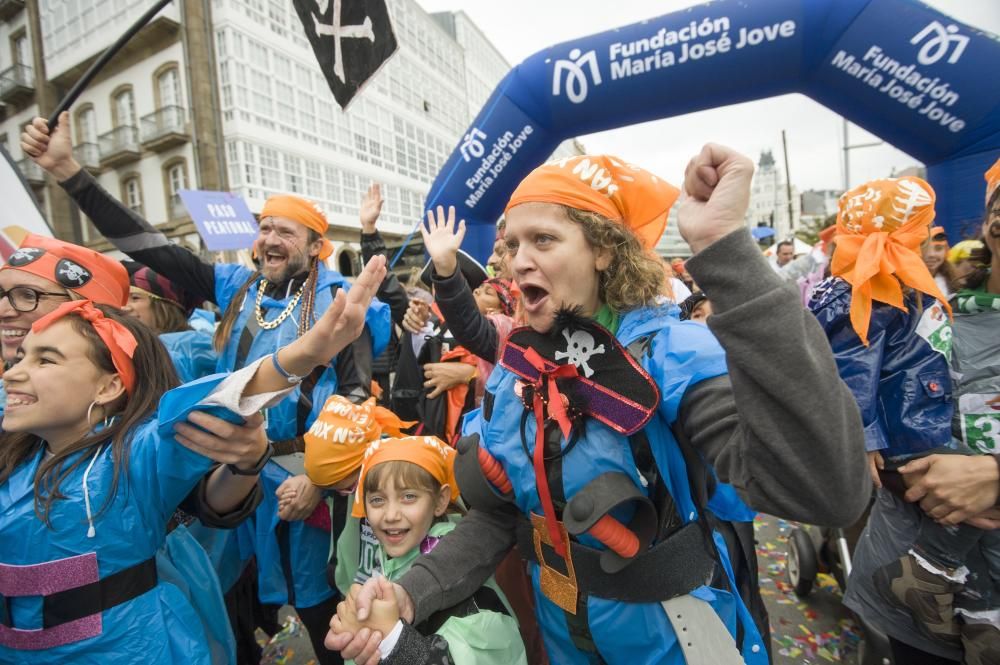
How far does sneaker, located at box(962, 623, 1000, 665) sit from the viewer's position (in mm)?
1463

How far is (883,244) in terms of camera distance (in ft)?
6.46

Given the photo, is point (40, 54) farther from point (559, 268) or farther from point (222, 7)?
point (559, 268)

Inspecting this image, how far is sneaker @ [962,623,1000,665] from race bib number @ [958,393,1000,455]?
0.53 metres

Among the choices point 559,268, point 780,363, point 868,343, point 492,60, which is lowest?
point 868,343

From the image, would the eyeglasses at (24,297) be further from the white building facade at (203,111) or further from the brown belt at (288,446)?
the white building facade at (203,111)

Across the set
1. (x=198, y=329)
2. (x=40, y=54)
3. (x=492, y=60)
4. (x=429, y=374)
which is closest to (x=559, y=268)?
(x=429, y=374)

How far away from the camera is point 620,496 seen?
3.43 feet

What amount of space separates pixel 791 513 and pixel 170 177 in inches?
912

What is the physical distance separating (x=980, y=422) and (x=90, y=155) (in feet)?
88.8

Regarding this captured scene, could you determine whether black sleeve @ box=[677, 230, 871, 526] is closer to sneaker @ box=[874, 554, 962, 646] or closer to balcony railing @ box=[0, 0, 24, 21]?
sneaker @ box=[874, 554, 962, 646]

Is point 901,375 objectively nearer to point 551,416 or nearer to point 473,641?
point 551,416

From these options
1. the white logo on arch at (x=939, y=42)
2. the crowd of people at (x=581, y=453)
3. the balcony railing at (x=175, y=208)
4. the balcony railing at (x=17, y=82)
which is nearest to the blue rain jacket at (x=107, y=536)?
the crowd of people at (x=581, y=453)

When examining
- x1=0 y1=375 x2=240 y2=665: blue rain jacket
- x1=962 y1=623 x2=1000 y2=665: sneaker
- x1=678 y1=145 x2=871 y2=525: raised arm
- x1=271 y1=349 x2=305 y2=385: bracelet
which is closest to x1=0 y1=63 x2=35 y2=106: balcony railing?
x1=0 y1=375 x2=240 y2=665: blue rain jacket

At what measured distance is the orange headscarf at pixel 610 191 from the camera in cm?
123
